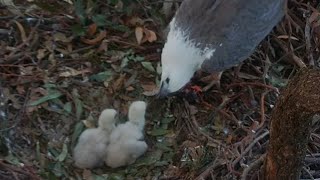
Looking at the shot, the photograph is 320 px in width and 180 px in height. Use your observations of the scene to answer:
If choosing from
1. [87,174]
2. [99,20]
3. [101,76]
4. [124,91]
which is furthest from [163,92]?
[99,20]

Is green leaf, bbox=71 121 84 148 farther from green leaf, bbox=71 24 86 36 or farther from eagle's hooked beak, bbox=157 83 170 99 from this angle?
green leaf, bbox=71 24 86 36

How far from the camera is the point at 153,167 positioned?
2.70 metres

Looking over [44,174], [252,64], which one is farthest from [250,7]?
[44,174]

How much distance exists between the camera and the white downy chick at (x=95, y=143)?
262 centimetres

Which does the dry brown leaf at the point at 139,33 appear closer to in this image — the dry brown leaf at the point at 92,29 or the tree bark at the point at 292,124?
the dry brown leaf at the point at 92,29

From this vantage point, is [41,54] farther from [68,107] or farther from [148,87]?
[148,87]

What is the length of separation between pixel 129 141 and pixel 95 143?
0.46 ft

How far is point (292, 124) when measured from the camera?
1.93 meters

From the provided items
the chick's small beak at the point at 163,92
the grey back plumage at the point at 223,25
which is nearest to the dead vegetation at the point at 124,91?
the chick's small beak at the point at 163,92

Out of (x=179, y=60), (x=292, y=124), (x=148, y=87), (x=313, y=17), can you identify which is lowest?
(x=148, y=87)

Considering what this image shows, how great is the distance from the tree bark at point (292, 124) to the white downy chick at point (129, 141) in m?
0.64

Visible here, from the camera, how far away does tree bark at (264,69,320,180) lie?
1.83 meters

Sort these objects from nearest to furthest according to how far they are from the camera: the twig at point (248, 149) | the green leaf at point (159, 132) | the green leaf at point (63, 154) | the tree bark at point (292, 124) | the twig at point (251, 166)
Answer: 1. the tree bark at point (292, 124)
2. the twig at point (251, 166)
3. the twig at point (248, 149)
4. the green leaf at point (63, 154)
5. the green leaf at point (159, 132)

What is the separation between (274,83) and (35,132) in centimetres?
109
